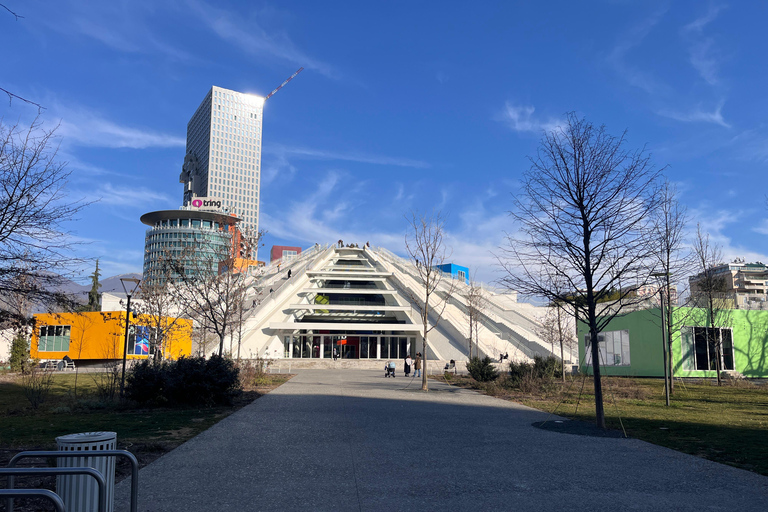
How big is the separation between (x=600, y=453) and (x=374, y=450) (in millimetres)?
3785

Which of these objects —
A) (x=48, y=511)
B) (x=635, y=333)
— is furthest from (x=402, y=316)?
(x=48, y=511)

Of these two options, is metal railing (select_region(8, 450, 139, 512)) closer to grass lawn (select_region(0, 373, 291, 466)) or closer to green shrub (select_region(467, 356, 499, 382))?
grass lawn (select_region(0, 373, 291, 466))

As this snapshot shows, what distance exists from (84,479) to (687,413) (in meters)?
14.3

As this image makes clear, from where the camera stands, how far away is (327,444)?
30.8 ft

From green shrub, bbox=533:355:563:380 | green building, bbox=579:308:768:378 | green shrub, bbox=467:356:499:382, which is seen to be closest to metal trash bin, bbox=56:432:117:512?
green shrub, bbox=533:355:563:380

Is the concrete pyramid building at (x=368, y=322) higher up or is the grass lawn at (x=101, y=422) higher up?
the concrete pyramid building at (x=368, y=322)

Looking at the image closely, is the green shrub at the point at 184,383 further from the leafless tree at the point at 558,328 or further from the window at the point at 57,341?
the window at the point at 57,341

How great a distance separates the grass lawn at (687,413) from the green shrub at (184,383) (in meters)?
9.55

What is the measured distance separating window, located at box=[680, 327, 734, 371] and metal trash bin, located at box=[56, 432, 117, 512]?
2914cm

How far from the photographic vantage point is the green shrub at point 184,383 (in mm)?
15016

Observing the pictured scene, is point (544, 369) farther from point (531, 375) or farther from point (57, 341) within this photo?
point (57, 341)

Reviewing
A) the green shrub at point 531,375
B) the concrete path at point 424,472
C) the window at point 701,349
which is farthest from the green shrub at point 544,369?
the concrete path at point 424,472

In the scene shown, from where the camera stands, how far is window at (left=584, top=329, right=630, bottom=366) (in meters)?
31.3

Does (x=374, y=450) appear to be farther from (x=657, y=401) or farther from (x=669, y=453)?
(x=657, y=401)
